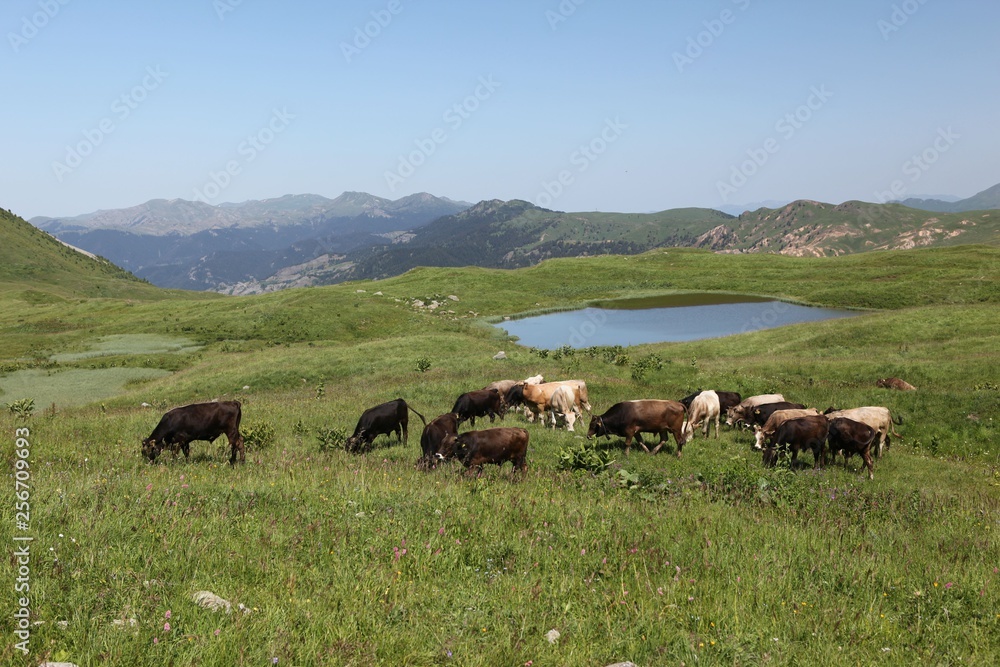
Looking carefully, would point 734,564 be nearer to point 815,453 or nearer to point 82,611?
point 82,611

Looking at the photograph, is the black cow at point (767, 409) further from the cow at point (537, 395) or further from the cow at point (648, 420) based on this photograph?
the cow at point (537, 395)

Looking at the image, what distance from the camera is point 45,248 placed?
144875 mm

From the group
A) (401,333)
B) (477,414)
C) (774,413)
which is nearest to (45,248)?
(401,333)

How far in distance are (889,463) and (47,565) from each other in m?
20.4

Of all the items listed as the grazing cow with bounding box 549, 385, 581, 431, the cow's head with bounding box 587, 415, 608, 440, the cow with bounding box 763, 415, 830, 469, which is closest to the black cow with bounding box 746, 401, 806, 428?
the cow with bounding box 763, 415, 830, 469

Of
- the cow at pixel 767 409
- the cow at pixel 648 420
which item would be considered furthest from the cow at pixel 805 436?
the cow at pixel 767 409

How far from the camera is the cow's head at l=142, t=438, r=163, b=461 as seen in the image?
1380cm

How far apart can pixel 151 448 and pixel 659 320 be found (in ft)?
198

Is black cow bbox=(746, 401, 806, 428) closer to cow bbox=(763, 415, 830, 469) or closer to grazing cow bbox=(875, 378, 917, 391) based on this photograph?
cow bbox=(763, 415, 830, 469)

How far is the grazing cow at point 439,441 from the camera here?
14281 mm

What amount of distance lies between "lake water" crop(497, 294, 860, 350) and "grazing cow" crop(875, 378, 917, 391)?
1059 inches

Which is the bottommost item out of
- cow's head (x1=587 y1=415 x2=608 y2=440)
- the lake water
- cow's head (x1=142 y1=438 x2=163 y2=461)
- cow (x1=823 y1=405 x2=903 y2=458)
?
the lake water

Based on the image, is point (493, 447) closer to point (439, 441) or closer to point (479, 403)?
point (439, 441)

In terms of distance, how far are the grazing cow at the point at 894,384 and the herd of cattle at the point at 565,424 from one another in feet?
18.7
